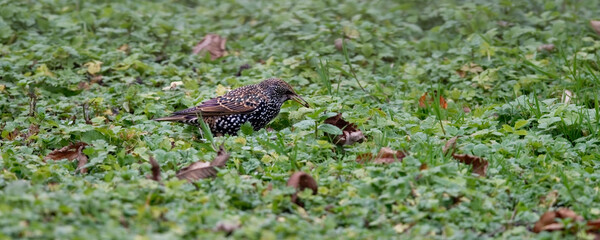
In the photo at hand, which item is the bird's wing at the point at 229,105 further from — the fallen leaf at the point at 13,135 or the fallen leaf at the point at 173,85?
the fallen leaf at the point at 13,135

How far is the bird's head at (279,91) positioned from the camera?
24.6ft

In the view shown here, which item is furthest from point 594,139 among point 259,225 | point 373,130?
point 259,225

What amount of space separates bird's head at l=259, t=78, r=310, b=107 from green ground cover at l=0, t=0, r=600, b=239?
147 millimetres

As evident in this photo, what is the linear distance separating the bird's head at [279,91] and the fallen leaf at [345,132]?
853 mm

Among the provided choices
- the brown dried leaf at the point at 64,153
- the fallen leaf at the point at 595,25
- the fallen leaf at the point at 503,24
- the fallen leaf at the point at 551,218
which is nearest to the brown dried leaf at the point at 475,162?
the fallen leaf at the point at 551,218

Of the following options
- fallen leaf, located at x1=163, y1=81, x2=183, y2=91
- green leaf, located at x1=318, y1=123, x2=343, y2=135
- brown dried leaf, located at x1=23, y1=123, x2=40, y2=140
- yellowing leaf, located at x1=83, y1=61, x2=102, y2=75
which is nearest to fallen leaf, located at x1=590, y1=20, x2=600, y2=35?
green leaf, located at x1=318, y1=123, x2=343, y2=135

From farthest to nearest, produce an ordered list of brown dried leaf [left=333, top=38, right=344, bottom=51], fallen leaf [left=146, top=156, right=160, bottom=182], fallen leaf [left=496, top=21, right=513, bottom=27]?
1. fallen leaf [left=496, top=21, right=513, bottom=27]
2. brown dried leaf [left=333, top=38, right=344, bottom=51]
3. fallen leaf [left=146, top=156, right=160, bottom=182]

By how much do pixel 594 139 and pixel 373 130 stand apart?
5.95 ft

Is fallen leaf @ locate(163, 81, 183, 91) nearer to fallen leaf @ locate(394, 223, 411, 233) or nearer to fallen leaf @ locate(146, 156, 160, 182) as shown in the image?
fallen leaf @ locate(146, 156, 160, 182)

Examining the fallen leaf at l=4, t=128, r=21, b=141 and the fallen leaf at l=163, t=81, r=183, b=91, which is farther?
the fallen leaf at l=163, t=81, r=183, b=91

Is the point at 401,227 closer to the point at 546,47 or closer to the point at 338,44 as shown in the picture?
the point at 338,44

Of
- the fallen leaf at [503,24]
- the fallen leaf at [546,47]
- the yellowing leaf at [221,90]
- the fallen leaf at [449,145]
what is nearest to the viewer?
the fallen leaf at [449,145]

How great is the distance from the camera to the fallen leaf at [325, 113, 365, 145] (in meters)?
6.34

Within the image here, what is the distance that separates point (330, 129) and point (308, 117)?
0.26 meters
